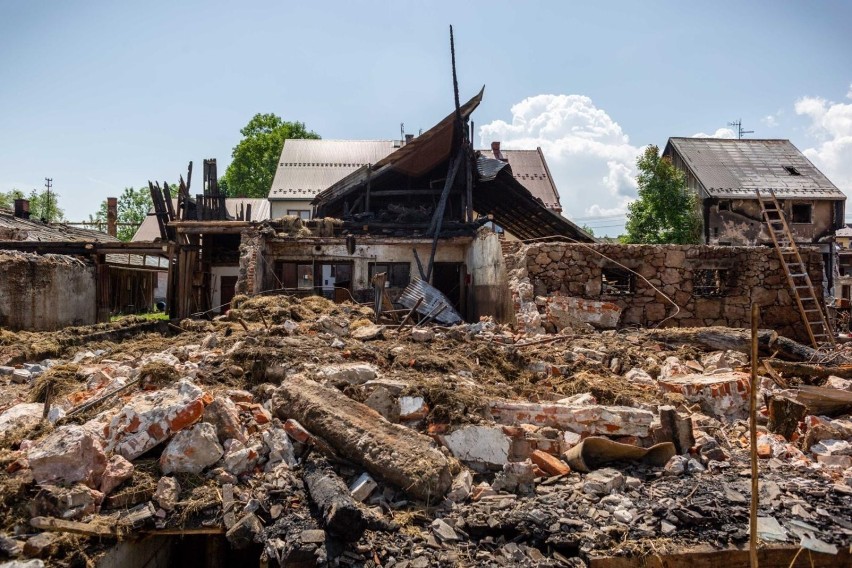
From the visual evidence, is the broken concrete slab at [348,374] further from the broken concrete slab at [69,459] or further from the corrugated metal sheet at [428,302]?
the corrugated metal sheet at [428,302]

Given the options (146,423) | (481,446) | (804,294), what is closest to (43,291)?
(146,423)

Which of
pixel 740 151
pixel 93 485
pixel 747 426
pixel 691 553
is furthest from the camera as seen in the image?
pixel 740 151

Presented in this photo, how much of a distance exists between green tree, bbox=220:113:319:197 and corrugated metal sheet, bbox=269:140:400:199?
10.9m

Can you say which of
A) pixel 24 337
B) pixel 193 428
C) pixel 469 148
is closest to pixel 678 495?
pixel 193 428

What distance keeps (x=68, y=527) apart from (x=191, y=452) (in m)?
0.84

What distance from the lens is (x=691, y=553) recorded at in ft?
10.8

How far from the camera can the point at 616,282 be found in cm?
1098

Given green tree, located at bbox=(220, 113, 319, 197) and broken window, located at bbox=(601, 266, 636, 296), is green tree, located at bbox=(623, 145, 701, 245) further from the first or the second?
green tree, located at bbox=(220, 113, 319, 197)

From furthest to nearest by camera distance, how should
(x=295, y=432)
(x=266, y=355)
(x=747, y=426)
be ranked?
(x=266, y=355) → (x=747, y=426) → (x=295, y=432)

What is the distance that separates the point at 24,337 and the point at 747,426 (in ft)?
37.6

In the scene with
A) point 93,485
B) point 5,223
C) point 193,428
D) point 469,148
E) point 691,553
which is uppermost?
point 469,148

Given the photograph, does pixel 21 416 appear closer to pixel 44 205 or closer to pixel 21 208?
pixel 21 208

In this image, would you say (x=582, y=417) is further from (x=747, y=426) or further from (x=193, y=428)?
(x=193, y=428)

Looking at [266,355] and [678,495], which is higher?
[266,355]
